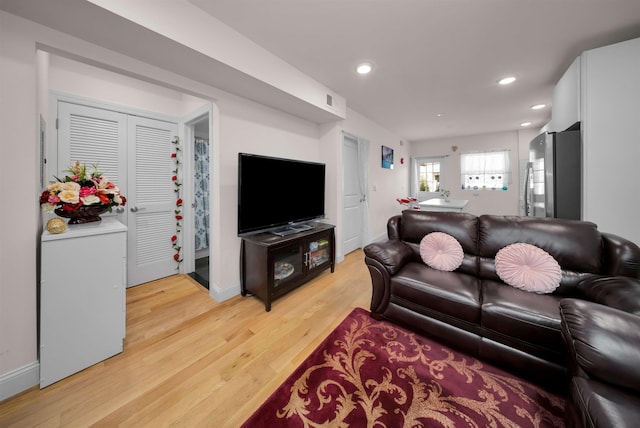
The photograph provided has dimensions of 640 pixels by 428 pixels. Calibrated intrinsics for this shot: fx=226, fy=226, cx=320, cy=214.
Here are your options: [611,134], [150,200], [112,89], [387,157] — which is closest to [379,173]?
[387,157]

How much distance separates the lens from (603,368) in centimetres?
88

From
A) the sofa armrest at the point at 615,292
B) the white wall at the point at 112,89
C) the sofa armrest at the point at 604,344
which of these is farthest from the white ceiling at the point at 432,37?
the sofa armrest at the point at 604,344

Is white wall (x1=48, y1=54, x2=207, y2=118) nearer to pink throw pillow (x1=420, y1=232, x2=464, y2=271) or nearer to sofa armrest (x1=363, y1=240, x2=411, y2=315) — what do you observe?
sofa armrest (x1=363, y1=240, x2=411, y2=315)

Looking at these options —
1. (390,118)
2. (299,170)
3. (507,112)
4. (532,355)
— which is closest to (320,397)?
(532,355)

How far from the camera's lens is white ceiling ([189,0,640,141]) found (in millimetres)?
1691

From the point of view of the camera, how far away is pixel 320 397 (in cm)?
133

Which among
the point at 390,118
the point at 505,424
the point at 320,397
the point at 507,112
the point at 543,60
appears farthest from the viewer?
the point at 390,118

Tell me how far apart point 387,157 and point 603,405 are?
15.7 ft

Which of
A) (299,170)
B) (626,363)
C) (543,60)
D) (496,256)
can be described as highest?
(543,60)

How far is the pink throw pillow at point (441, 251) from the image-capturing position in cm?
202

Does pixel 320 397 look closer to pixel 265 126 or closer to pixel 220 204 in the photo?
pixel 220 204

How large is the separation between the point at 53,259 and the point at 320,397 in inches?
72.1

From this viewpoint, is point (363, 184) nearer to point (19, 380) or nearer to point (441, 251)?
point (441, 251)

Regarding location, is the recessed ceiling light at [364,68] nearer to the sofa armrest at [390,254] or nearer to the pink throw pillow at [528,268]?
the sofa armrest at [390,254]
